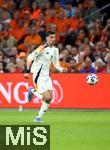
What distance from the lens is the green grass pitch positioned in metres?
15.1

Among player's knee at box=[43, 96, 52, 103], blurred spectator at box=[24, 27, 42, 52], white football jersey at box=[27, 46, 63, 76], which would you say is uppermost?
blurred spectator at box=[24, 27, 42, 52]

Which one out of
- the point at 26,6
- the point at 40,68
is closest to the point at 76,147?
the point at 40,68

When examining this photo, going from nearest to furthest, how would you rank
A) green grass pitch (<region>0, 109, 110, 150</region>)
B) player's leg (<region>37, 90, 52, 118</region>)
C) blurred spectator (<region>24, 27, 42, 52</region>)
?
green grass pitch (<region>0, 109, 110, 150</region>)
player's leg (<region>37, 90, 52, 118</region>)
blurred spectator (<region>24, 27, 42, 52</region>)

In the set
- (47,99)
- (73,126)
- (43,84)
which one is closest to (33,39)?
(43,84)

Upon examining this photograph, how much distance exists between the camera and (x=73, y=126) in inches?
741

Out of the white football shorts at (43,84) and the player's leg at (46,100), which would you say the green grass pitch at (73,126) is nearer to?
the player's leg at (46,100)

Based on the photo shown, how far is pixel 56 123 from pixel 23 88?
4.81 m

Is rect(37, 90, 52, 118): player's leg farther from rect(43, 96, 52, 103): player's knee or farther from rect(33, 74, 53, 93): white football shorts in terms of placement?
rect(33, 74, 53, 93): white football shorts

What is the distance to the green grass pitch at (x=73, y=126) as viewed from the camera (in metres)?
15.1

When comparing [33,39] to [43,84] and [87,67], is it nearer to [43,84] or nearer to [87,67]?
[87,67]

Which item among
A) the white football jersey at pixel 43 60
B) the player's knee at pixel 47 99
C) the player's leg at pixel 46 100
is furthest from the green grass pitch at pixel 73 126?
the white football jersey at pixel 43 60

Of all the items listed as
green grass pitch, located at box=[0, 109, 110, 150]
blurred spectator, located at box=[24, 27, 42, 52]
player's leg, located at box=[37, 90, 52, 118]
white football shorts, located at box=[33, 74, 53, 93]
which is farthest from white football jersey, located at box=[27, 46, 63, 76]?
blurred spectator, located at box=[24, 27, 42, 52]

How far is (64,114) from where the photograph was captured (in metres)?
22.9

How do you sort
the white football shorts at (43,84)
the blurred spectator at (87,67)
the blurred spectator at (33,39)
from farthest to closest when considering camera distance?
1. the blurred spectator at (33,39)
2. the blurred spectator at (87,67)
3. the white football shorts at (43,84)
